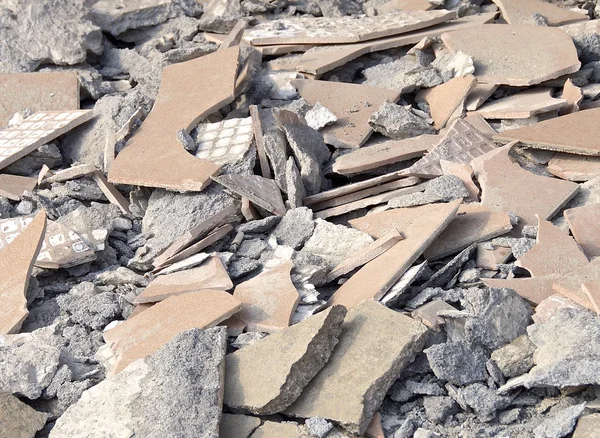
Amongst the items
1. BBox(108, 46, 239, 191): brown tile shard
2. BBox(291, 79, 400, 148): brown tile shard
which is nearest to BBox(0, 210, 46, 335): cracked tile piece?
BBox(108, 46, 239, 191): brown tile shard

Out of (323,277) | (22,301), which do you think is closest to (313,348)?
(323,277)

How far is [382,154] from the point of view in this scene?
4945 millimetres

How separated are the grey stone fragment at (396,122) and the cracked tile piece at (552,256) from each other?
1.40 metres

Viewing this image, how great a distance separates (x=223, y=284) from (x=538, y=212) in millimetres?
1842

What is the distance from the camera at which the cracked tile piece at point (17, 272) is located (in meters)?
3.85

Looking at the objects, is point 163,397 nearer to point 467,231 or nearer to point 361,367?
point 361,367

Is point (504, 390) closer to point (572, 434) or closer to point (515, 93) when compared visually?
point (572, 434)

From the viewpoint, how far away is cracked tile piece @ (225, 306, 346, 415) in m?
3.13

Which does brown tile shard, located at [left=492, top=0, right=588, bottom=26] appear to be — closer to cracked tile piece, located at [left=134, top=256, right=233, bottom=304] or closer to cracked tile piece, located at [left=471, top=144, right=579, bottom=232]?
cracked tile piece, located at [left=471, top=144, right=579, bottom=232]

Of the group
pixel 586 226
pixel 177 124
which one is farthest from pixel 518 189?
pixel 177 124

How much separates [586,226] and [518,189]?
49 cm

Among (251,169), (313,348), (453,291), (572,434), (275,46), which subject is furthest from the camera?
(275,46)

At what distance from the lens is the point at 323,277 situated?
13.1 feet

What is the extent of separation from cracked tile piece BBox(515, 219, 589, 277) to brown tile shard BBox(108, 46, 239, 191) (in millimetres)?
1884
